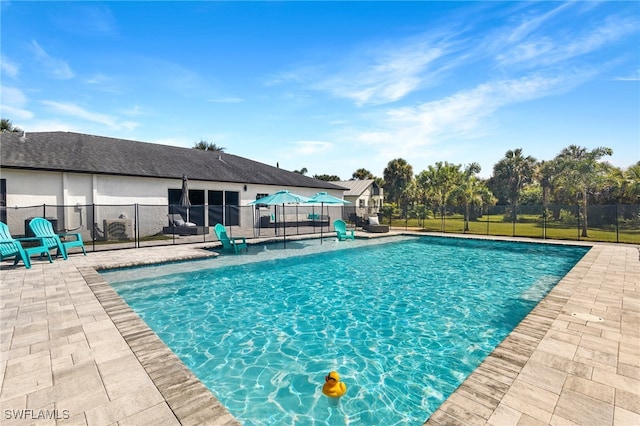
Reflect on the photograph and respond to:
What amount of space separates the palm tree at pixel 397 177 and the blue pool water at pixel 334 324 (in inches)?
1498

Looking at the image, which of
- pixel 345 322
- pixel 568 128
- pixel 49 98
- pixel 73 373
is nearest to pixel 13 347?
pixel 73 373

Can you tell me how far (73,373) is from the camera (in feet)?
9.63

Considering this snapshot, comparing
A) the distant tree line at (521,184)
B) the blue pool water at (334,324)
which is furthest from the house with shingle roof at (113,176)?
the distant tree line at (521,184)

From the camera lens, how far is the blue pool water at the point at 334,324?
342 centimetres

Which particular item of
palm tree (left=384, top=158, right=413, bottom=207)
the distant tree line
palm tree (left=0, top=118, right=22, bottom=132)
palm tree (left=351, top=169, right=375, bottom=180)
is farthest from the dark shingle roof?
palm tree (left=351, top=169, right=375, bottom=180)

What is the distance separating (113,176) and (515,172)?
4918cm

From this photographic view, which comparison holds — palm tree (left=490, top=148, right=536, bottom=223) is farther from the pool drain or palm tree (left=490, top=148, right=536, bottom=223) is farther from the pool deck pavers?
the pool deck pavers

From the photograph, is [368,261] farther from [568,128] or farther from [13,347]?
[568,128]

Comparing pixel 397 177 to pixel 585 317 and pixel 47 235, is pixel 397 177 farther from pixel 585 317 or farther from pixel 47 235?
pixel 585 317

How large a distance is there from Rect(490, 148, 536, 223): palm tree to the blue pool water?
3977 cm

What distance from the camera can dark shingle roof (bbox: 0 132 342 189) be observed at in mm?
13031

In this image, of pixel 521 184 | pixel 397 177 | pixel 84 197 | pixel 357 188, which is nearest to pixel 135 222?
pixel 84 197

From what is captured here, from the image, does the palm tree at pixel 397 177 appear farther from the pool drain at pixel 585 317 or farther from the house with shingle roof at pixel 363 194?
the pool drain at pixel 585 317

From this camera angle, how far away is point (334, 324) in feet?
18.0
